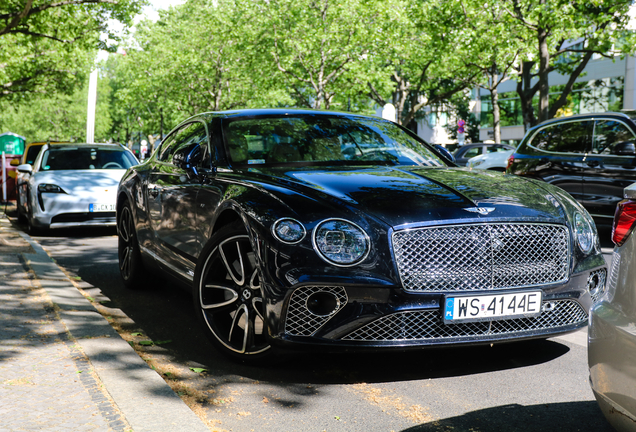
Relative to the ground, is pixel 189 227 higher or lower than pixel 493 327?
higher

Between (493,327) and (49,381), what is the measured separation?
222cm

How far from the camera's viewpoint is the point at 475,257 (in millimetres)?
3670

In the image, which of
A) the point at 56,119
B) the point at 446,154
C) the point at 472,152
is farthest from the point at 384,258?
the point at 56,119

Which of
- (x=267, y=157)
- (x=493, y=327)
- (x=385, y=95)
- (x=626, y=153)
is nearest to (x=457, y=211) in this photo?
(x=493, y=327)

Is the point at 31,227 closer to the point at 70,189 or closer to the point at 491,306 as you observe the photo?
the point at 70,189

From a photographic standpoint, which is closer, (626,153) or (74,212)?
(626,153)

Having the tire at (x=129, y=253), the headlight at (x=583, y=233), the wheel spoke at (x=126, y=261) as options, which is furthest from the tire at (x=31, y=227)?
the headlight at (x=583, y=233)

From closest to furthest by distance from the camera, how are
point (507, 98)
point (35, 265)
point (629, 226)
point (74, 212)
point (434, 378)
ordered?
point (629, 226) → point (434, 378) → point (35, 265) → point (74, 212) → point (507, 98)

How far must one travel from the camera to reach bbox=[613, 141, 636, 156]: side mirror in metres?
8.89

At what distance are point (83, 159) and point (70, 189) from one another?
3.52ft

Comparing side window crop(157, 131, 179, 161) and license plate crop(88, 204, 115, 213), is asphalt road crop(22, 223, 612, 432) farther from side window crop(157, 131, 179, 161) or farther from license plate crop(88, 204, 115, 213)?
license plate crop(88, 204, 115, 213)

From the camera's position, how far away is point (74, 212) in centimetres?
1096

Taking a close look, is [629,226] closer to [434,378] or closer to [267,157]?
[434,378]

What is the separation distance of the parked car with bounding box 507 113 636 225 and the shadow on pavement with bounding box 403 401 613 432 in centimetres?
626
